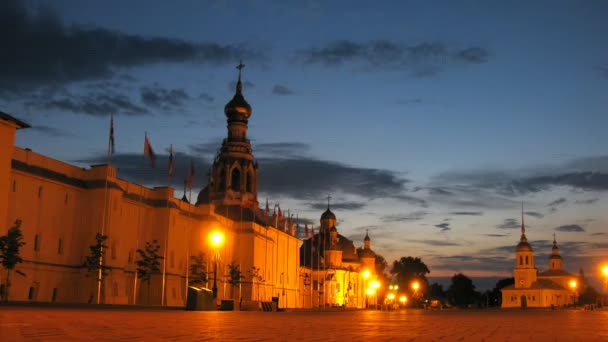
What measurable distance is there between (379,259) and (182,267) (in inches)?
4999

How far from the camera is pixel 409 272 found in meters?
193

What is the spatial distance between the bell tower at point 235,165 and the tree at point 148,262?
116 ft

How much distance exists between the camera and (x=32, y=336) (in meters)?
11.9

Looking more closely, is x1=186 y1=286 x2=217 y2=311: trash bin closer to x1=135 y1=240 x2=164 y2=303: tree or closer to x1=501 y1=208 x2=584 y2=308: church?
x1=135 y1=240 x2=164 y2=303: tree

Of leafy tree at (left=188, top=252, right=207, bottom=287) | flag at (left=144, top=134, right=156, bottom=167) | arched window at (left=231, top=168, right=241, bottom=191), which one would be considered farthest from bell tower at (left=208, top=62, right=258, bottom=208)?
flag at (left=144, top=134, right=156, bottom=167)

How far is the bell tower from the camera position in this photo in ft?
344

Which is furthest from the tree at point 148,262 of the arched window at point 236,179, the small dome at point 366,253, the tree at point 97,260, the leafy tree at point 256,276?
the small dome at point 366,253

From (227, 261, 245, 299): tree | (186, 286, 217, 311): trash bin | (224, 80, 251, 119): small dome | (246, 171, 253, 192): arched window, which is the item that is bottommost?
(186, 286, 217, 311): trash bin

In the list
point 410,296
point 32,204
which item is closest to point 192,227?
point 32,204

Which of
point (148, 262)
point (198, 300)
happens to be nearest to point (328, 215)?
point (148, 262)

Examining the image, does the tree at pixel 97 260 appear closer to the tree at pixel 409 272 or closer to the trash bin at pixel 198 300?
the trash bin at pixel 198 300

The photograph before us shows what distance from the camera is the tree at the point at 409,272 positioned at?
18975 centimetres

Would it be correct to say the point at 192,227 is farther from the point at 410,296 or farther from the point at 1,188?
the point at 410,296

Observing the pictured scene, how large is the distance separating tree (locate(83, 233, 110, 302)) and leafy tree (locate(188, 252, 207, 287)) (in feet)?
61.9
